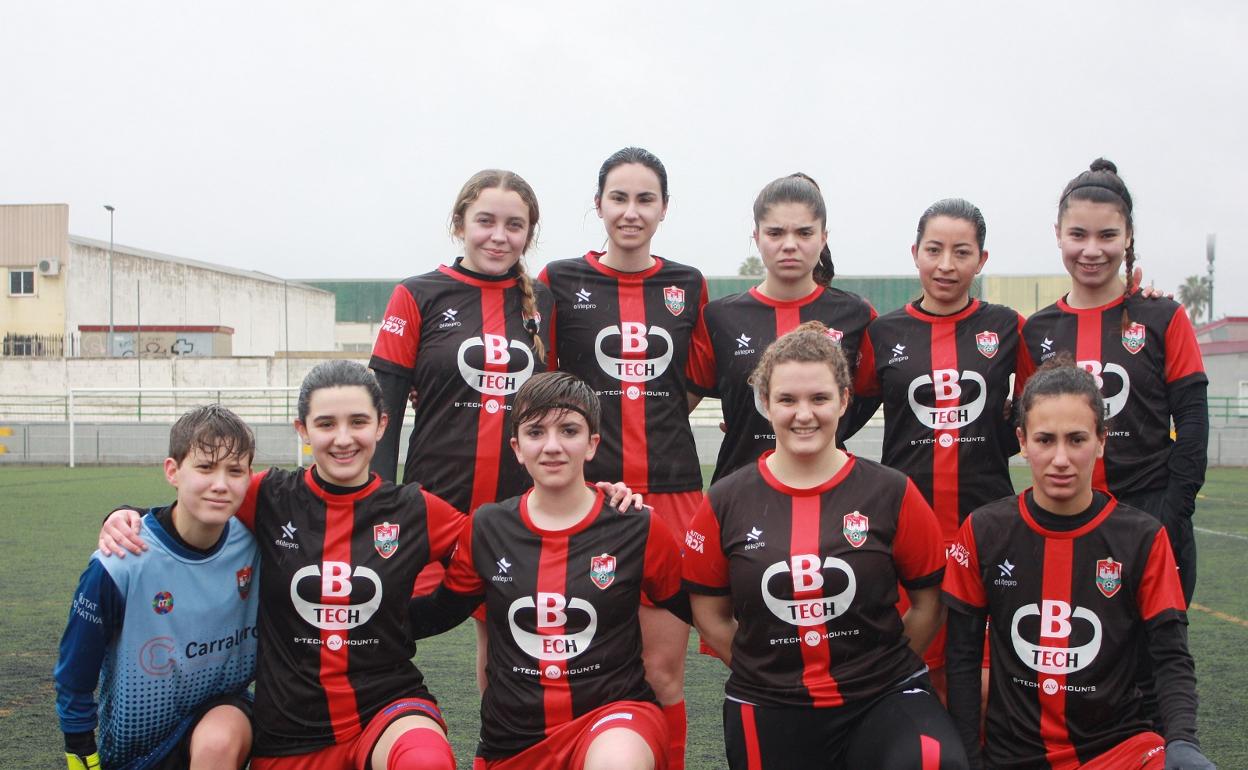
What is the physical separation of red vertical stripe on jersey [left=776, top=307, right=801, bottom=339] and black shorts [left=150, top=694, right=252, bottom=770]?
1.81 meters

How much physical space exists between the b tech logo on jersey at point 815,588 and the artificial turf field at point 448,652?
101 centimetres

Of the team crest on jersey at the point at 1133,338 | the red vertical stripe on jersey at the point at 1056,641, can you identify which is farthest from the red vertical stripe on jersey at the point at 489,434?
the team crest on jersey at the point at 1133,338

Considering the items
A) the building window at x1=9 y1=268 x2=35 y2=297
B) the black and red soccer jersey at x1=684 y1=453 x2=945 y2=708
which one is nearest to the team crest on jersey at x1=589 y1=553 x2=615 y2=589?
the black and red soccer jersey at x1=684 y1=453 x2=945 y2=708

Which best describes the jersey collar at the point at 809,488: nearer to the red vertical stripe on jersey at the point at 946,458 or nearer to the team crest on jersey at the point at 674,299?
the red vertical stripe on jersey at the point at 946,458

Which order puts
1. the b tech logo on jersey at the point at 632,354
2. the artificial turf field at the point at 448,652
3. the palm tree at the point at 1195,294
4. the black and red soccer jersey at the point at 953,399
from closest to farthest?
the black and red soccer jersey at the point at 953,399 < the b tech logo on jersey at the point at 632,354 < the artificial turf field at the point at 448,652 < the palm tree at the point at 1195,294

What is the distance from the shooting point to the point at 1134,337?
9.98 feet

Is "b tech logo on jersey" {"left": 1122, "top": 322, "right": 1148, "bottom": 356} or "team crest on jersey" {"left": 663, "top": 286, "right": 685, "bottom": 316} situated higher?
"team crest on jersey" {"left": 663, "top": 286, "right": 685, "bottom": 316}

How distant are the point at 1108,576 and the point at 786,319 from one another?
116cm

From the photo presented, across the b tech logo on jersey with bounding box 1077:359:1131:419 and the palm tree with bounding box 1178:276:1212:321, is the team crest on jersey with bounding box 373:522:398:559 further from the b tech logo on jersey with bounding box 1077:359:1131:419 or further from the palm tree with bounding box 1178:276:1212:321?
the palm tree with bounding box 1178:276:1212:321

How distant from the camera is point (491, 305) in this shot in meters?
3.22

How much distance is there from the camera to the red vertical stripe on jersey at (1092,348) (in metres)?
3.02

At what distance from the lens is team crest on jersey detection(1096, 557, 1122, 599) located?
102 inches

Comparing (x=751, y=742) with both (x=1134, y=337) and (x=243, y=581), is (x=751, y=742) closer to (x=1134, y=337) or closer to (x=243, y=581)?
(x=243, y=581)

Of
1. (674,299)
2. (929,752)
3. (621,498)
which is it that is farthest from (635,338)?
(929,752)
